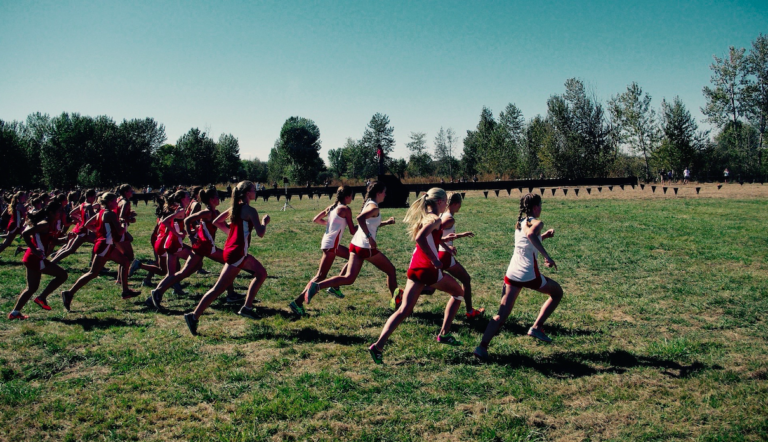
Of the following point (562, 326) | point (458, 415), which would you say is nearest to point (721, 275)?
point (562, 326)

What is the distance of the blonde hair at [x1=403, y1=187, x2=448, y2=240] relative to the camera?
4888mm

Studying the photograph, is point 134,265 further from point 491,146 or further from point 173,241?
point 491,146

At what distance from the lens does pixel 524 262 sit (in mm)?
4988

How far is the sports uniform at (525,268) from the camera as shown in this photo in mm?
4941

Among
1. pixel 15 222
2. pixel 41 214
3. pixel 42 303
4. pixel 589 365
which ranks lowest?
pixel 589 365

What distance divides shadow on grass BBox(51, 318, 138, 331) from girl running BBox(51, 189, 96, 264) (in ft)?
3.30

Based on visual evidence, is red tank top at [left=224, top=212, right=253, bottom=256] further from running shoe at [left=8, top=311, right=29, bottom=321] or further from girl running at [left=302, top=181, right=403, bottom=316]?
running shoe at [left=8, top=311, right=29, bottom=321]

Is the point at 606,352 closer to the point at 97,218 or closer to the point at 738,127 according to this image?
the point at 97,218

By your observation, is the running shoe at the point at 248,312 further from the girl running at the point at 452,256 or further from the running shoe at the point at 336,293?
A: the girl running at the point at 452,256

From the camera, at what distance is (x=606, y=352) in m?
5.14

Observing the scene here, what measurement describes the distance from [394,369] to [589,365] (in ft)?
6.37

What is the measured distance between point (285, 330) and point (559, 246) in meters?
8.69

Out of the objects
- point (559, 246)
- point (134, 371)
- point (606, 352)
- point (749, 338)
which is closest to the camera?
point (134, 371)

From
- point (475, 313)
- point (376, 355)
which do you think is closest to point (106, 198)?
point (376, 355)
